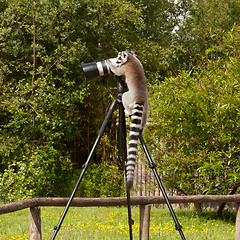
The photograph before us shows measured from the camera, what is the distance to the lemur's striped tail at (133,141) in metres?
2.24

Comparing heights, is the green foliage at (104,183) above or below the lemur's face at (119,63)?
below

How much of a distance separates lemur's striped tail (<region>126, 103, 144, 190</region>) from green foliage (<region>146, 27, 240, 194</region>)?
9.60 feet

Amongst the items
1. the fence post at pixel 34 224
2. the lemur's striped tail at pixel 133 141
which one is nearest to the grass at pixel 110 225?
the fence post at pixel 34 224

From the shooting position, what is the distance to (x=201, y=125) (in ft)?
17.9

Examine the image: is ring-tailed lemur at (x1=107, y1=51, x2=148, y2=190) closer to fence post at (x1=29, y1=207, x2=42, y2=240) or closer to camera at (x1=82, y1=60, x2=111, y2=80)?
camera at (x1=82, y1=60, x2=111, y2=80)

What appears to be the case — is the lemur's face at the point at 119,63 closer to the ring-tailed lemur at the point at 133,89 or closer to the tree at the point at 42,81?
the ring-tailed lemur at the point at 133,89

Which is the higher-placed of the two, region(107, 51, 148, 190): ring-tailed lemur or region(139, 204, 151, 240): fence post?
region(107, 51, 148, 190): ring-tailed lemur

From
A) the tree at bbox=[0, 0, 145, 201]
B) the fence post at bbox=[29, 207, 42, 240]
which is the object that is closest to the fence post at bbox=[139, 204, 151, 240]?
the fence post at bbox=[29, 207, 42, 240]

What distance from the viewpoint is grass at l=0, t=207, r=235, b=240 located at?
15.3ft

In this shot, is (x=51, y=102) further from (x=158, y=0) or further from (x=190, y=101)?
(x=158, y=0)

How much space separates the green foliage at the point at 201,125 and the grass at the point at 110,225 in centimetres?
55

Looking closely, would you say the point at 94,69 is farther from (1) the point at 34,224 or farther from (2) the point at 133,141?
(1) the point at 34,224

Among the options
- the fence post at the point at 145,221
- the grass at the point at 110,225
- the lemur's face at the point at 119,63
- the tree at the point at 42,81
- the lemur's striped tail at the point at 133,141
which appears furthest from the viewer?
the tree at the point at 42,81

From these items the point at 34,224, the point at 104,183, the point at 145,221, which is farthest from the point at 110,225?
the point at 104,183
